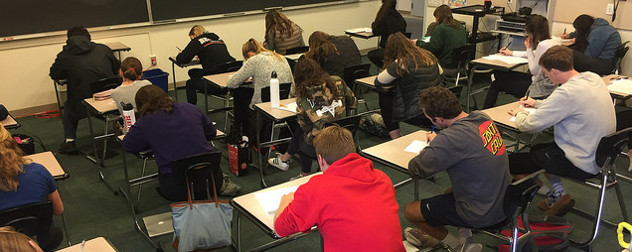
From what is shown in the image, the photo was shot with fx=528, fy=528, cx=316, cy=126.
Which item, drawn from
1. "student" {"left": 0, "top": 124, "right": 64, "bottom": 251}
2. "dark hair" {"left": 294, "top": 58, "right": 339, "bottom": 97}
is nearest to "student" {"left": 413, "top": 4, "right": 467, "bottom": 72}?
"dark hair" {"left": 294, "top": 58, "right": 339, "bottom": 97}

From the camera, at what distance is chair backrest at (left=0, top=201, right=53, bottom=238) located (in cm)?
252

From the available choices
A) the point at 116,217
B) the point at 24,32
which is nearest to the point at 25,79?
the point at 24,32

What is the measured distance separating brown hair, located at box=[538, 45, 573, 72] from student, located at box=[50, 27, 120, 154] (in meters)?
4.09

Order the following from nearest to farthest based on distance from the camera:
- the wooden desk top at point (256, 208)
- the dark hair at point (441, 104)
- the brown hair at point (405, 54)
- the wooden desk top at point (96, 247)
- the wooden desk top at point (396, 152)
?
the wooden desk top at point (96, 247) < the wooden desk top at point (256, 208) < the dark hair at point (441, 104) < the wooden desk top at point (396, 152) < the brown hair at point (405, 54)

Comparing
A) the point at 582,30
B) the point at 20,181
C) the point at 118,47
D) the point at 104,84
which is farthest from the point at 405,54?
the point at 118,47

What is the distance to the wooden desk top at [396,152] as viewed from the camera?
3.32 meters

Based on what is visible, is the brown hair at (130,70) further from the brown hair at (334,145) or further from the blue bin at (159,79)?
the brown hair at (334,145)

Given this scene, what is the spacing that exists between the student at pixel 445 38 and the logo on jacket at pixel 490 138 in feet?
12.7

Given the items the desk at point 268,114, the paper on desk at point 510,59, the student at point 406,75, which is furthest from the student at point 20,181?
the paper on desk at point 510,59

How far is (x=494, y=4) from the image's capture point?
26.0 ft

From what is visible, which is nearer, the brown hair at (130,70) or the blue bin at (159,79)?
the brown hair at (130,70)

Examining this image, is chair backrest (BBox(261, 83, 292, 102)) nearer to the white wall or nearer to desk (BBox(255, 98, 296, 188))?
desk (BBox(255, 98, 296, 188))

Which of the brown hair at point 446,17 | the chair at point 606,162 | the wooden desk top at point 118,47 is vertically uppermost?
the brown hair at point 446,17

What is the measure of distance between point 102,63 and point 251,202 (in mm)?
3259
